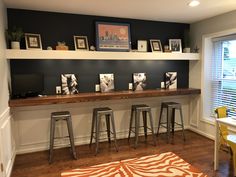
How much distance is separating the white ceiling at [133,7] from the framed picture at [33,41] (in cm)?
44

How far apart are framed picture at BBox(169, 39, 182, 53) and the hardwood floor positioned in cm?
183

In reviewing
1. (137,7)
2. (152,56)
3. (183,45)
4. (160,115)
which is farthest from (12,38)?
(183,45)

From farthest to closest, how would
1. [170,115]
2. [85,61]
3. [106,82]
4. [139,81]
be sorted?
[139,81] → [170,115] → [106,82] → [85,61]

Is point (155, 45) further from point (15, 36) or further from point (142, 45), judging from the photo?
point (15, 36)

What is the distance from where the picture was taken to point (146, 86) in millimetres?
4141

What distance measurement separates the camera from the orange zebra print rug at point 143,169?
2.61 metres

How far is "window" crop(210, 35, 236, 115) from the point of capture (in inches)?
144

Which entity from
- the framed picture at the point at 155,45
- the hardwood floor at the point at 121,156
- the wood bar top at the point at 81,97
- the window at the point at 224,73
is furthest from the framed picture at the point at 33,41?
the window at the point at 224,73

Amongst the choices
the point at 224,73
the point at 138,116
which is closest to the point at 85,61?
the point at 138,116

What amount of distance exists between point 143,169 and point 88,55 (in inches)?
78.1

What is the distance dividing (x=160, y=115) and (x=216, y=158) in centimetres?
145

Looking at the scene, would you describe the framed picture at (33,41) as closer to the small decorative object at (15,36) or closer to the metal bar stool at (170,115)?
the small decorative object at (15,36)

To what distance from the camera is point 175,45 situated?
4207 millimetres

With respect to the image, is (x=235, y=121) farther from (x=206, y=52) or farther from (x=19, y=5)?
(x=19, y=5)
